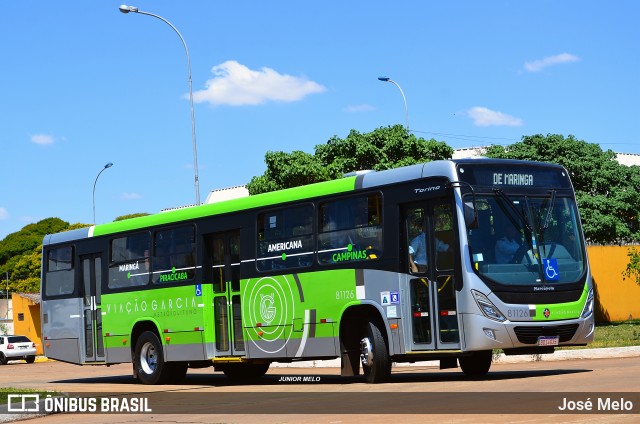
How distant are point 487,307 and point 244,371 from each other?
799 cm

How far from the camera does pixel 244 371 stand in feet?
73.8

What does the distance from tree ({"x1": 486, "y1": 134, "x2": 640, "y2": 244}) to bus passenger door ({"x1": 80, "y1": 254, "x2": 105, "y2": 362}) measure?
24.5m

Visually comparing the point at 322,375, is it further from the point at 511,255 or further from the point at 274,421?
the point at 274,421

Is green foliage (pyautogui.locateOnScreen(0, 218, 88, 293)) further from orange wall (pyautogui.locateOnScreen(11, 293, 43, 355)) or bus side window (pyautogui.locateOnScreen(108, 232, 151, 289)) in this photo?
bus side window (pyautogui.locateOnScreen(108, 232, 151, 289))

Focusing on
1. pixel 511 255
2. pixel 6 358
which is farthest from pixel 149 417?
pixel 6 358

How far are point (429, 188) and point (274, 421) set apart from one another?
570cm

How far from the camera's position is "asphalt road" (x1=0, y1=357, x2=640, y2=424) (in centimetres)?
1153

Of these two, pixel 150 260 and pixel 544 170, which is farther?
pixel 150 260

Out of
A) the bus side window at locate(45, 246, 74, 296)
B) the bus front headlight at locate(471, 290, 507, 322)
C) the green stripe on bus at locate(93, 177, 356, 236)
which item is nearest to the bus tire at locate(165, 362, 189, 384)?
the green stripe on bus at locate(93, 177, 356, 236)

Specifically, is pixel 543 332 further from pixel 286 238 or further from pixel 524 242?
pixel 286 238

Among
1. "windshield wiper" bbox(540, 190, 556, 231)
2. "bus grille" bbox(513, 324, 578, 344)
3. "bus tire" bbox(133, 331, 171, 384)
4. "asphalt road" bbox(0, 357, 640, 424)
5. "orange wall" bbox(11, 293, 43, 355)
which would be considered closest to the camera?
"asphalt road" bbox(0, 357, 640, 424)

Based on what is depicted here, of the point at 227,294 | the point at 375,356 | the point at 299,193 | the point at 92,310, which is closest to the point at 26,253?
the point at 92,310

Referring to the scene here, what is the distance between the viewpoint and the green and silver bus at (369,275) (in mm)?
→ 16141

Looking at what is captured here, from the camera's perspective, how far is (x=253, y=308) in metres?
19.7
